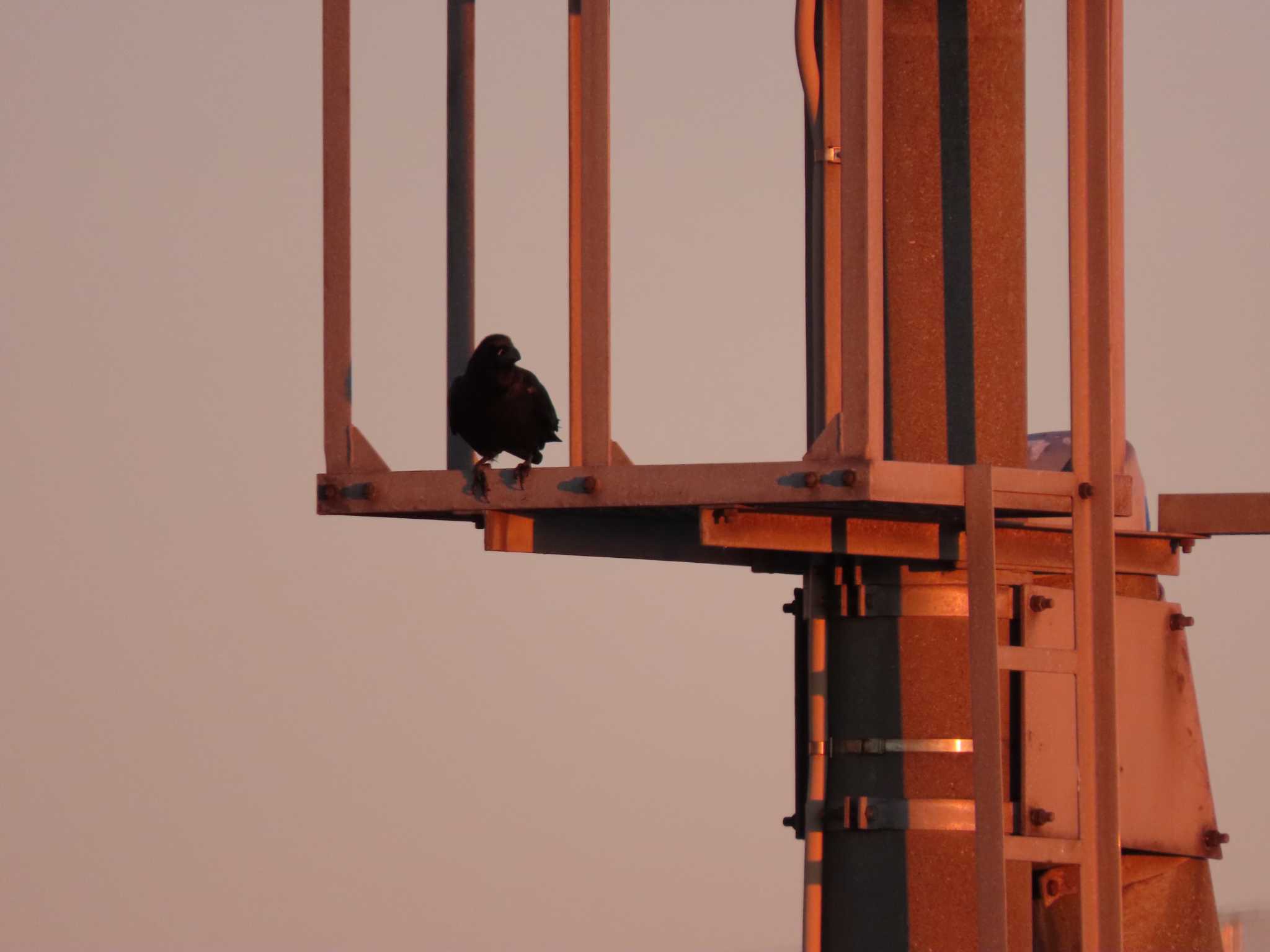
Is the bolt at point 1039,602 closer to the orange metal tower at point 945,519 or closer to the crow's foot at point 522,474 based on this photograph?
the orange metal tower at point 945,519

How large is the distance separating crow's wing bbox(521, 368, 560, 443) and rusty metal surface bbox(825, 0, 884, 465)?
1.84 m

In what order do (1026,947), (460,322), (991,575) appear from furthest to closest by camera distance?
(460,322)
(1026,947)
(991,575)

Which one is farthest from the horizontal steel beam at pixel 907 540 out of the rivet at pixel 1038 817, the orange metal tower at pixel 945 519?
the rivet at pixel 1038 817

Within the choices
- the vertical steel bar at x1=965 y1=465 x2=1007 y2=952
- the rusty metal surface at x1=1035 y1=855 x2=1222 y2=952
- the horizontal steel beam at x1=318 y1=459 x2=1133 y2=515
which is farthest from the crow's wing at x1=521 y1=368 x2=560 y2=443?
the rusty metal surface at x1=1035 y1=855 x2=1222 y2=952

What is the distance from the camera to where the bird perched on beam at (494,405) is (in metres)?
9.64

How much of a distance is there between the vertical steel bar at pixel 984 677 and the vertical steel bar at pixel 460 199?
7.58ft

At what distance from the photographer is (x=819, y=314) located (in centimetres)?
945

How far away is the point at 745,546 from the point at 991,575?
35.0 inches

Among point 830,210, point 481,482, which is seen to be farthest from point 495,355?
point 830,210

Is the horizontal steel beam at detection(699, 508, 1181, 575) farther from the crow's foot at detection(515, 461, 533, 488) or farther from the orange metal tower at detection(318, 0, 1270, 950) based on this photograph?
the crow's foot at detection(515, 461, 533, 488)

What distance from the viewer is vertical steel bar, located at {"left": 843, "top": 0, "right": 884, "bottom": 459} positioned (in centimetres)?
820

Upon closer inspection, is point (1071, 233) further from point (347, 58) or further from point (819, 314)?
point (347, 58)

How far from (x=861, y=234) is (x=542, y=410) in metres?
2.12

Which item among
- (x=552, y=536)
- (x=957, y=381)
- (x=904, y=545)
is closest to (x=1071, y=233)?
(x=957, y=381)
